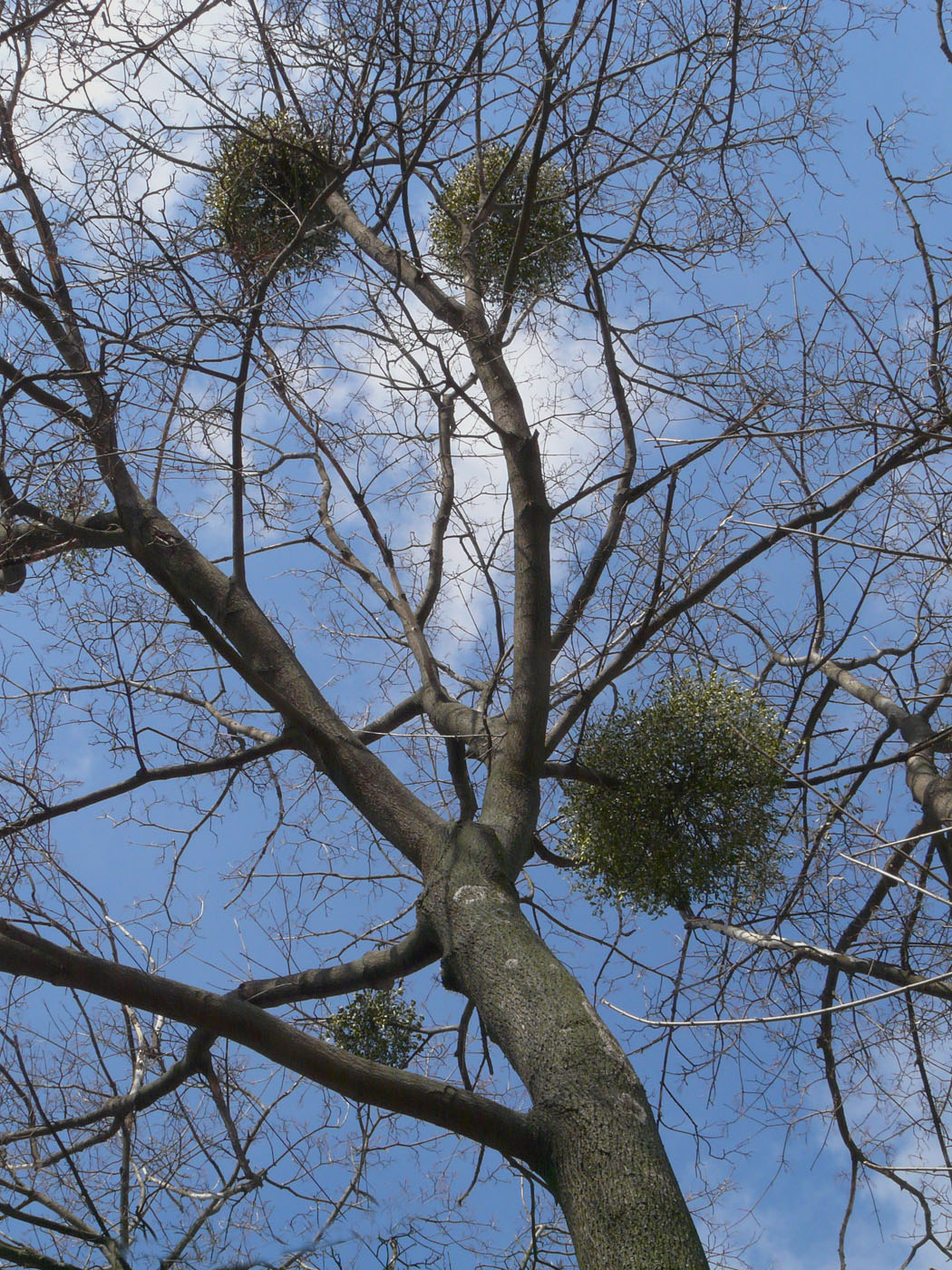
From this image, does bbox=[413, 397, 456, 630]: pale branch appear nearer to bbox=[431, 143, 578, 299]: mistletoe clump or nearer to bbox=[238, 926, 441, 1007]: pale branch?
bbox=[431, 143, 578, 299]: mistletoe clump

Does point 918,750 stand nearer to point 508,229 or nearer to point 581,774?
point 581,774

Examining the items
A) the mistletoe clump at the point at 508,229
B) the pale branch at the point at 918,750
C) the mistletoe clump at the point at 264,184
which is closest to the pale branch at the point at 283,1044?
the pale branch at the point at 918,750

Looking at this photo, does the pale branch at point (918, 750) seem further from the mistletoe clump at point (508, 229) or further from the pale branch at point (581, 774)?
the mistletoe clump at point (508, 229)

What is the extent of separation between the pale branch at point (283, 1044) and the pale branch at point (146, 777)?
1012 mm

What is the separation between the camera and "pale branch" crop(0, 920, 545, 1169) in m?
2.30

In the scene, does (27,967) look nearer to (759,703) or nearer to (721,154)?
(759,703)

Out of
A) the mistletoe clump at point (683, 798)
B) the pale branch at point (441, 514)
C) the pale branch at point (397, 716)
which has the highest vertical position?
the pale branch at point (441, 514)

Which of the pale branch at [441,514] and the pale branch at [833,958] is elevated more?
the pale branch at [441,514]

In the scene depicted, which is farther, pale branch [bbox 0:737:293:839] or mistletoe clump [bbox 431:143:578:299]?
mistletoe clump [bbox 431:143:578:299]

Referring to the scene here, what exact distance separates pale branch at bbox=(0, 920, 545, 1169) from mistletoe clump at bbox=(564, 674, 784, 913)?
1.39 metres

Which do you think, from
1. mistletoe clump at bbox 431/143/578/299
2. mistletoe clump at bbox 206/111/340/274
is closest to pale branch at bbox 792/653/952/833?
mistletoe clump at bbox 431/143/578/299

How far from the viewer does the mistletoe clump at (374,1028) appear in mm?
3543

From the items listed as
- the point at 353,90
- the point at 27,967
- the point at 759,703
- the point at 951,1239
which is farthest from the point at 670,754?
the point at 353,90

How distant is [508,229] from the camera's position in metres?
4.26
